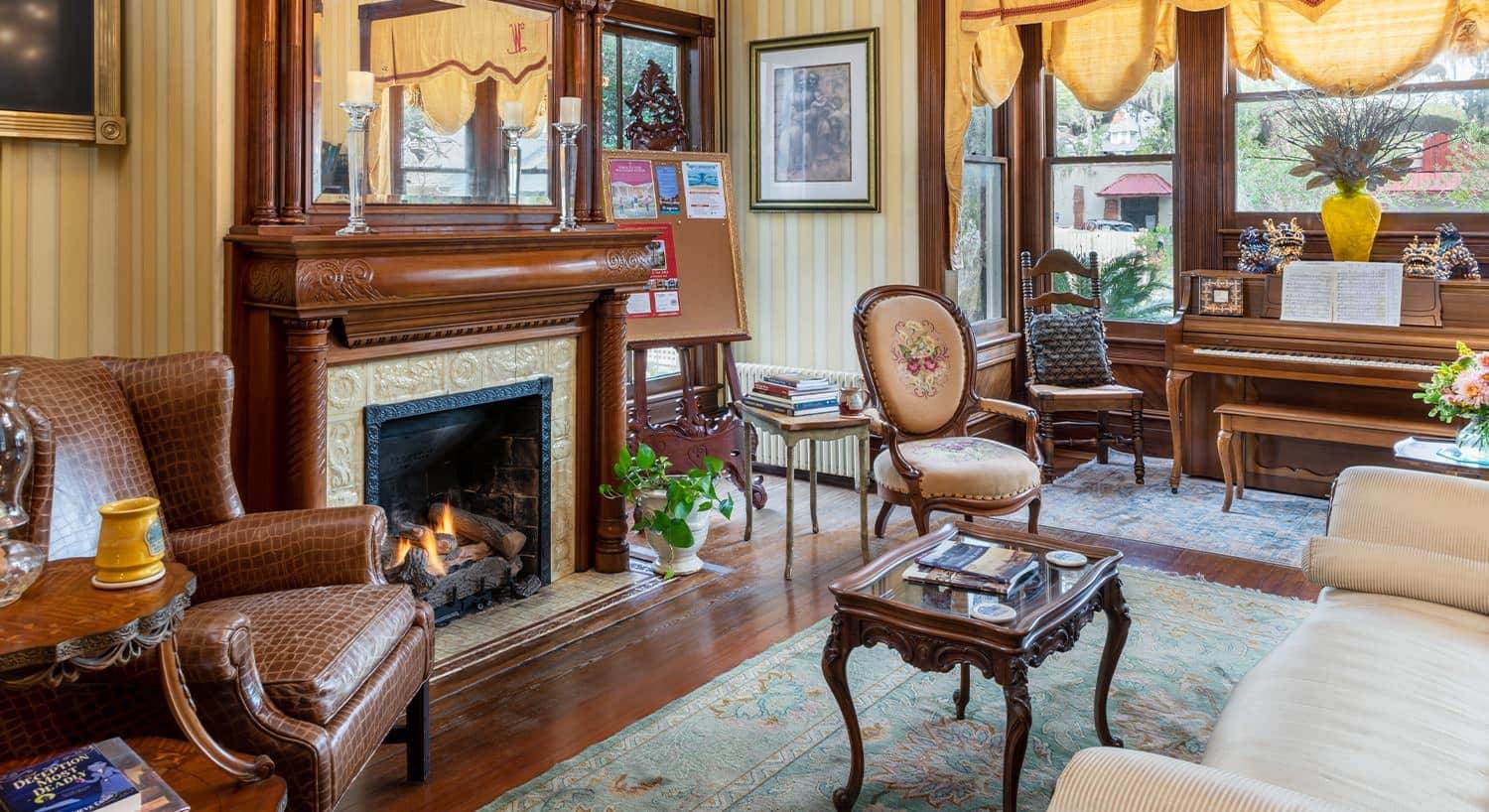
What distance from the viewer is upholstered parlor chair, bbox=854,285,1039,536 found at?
165 inches

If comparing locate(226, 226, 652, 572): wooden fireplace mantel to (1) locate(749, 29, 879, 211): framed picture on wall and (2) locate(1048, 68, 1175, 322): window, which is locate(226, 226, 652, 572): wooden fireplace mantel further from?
(2) locate(1048, 68, 1175, 322): window

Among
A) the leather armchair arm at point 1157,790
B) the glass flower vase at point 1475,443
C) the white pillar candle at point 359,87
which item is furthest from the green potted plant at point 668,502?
the leather armchair arm at point 1157,790

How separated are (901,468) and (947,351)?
0.70 metres

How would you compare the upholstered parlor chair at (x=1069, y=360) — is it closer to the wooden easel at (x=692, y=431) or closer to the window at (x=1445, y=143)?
the window at (x=1445, y=143)

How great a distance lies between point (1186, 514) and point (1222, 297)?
43.1 inches

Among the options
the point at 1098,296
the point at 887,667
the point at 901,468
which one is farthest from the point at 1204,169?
the point at 887,667

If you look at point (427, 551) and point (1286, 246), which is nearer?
point (427, 551)

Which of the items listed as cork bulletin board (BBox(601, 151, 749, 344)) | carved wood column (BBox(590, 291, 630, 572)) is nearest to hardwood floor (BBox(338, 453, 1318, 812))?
carved wood column (BBox(590, 291, 630, 572))

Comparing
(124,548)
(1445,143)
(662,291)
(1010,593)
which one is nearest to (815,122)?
(662,291)

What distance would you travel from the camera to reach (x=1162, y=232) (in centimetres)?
613

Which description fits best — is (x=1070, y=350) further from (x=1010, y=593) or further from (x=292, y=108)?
(x=292, y=108)

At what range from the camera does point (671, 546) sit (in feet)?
13.8

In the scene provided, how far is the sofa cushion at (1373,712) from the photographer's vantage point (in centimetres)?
182

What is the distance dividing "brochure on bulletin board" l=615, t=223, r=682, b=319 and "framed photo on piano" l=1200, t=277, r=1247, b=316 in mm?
2508
